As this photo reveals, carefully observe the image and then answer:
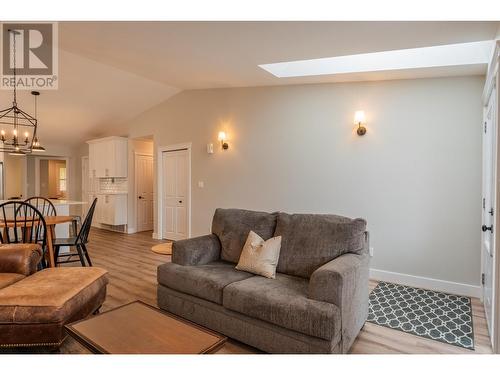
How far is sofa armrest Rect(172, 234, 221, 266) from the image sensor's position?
8.82ft

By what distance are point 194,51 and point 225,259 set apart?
2.27 metres

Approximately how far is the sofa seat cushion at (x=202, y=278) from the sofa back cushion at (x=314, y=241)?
0.39m

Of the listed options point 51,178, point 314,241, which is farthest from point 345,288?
point 51,178

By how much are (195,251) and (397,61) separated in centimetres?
295

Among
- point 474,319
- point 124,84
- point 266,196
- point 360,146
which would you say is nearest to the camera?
point 474,319

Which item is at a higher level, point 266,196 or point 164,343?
point 266,196

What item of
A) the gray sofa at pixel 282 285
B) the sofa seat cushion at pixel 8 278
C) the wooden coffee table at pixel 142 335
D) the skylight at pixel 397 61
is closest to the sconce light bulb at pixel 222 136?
the skylight at pixel 397 61

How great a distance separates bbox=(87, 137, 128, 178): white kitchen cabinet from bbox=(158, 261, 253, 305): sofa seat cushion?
4.88 m

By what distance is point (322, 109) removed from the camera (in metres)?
3.97

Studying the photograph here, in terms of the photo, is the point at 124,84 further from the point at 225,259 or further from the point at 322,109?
the point at 225,259

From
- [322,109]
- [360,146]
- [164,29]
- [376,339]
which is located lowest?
[376,339]

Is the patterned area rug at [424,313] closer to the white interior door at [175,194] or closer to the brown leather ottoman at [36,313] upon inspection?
the brown leather ottoman at [36,313]

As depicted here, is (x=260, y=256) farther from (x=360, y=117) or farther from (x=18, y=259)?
(x=360, y=117)
